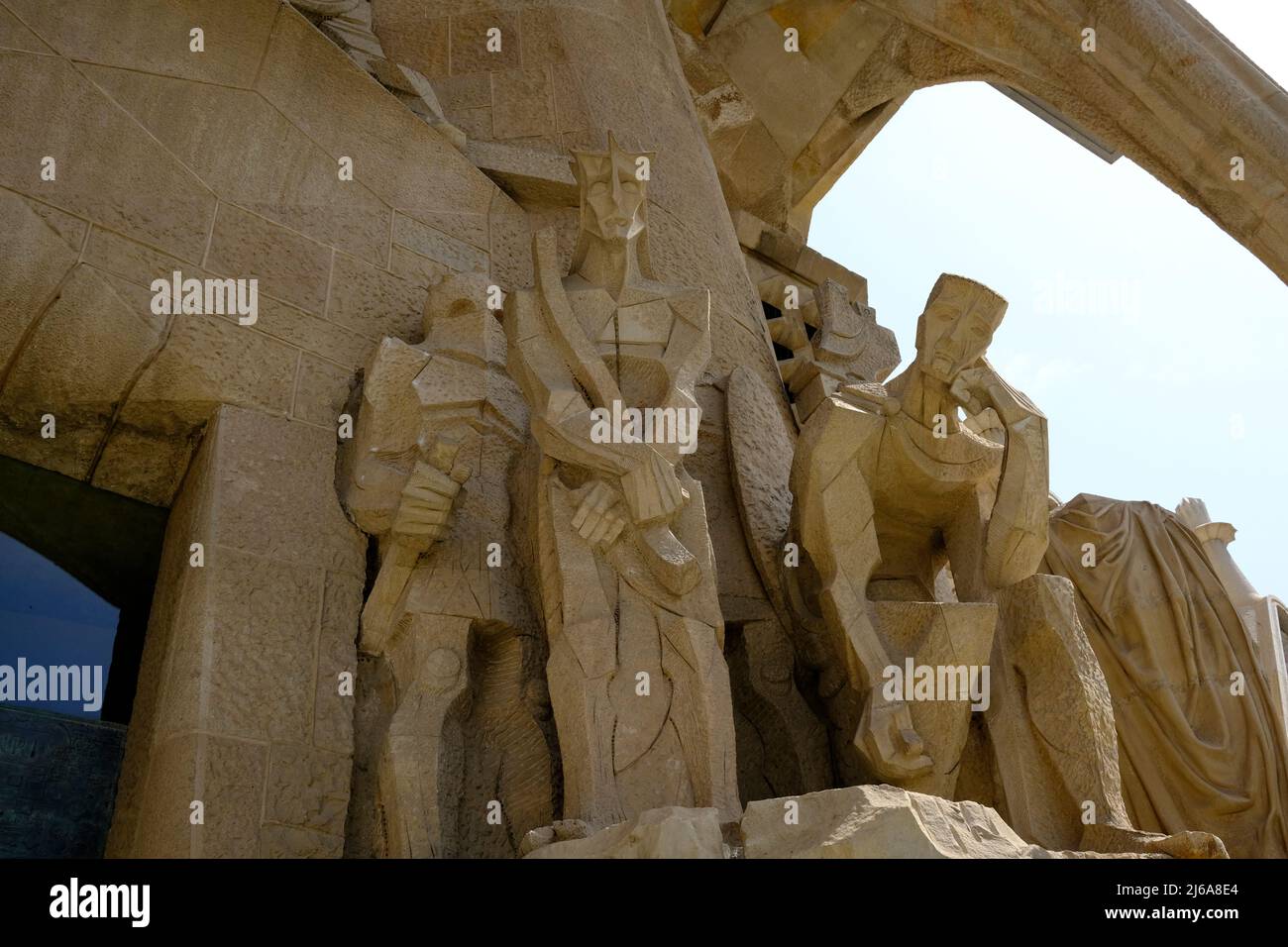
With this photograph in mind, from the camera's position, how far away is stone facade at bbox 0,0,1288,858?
4.42 metres

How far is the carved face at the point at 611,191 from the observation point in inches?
203

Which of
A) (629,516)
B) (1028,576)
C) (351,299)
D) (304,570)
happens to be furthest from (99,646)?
(1028,576)

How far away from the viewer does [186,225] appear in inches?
210

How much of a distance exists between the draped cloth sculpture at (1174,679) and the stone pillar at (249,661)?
9.93 feet

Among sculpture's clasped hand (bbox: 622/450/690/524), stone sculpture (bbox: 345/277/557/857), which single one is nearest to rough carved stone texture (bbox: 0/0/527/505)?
stone sculpture (bbox: 345/277/557/857)

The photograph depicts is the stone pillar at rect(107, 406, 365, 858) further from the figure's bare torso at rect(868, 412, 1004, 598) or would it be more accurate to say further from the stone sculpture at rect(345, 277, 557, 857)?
the figure's bare torso at rect(868, 412, 1004, 598)

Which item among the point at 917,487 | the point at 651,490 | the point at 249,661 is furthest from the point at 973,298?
the point at 249,661

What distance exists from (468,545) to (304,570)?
1.75 ft

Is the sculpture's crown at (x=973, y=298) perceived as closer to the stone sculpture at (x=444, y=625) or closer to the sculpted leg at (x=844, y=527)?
the sculpted leg at (x=844, y=527)

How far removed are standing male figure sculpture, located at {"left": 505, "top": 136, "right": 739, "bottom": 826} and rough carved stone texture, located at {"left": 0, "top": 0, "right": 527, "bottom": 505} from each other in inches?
34.9

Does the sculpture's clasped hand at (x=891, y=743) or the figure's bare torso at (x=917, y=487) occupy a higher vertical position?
the figure's bare torso at (x=917, y=487)

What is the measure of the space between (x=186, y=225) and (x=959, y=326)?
2684mm

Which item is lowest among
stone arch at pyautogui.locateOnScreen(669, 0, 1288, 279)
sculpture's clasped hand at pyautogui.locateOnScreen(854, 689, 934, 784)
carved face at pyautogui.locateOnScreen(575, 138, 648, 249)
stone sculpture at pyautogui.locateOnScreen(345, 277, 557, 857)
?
sculpture's clasped hand at pyautogui.locateOnScreen(854, 689, 934, 784)

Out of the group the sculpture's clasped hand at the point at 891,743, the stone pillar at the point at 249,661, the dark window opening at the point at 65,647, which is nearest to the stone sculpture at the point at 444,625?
the stone pillar at the point at 249,661
